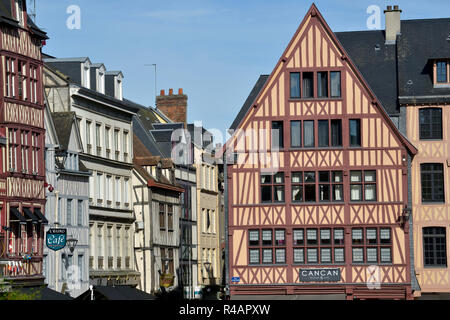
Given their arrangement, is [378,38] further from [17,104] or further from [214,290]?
[214,290]

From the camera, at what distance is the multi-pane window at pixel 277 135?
47344 mm

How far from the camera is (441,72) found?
48594mm

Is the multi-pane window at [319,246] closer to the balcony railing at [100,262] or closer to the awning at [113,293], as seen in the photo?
the awning at [113,293]

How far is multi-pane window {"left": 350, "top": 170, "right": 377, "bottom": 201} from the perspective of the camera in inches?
1847

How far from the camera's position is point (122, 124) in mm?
58562

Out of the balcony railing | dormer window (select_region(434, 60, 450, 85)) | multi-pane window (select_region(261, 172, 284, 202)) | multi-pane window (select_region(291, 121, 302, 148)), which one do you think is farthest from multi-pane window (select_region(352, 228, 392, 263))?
the balcony railing

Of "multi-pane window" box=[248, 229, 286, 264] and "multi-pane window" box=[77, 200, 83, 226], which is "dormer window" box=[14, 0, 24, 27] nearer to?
"multi-pane window" box=[77, 200, 83, 226]

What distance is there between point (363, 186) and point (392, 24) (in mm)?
9620

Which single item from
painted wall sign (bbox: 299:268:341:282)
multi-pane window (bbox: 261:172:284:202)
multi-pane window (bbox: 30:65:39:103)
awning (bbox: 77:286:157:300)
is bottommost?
awning (bbox: 77:286:157:300)

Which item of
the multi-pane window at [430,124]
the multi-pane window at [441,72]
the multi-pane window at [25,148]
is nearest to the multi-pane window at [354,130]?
the multi-pane window at [430,124]

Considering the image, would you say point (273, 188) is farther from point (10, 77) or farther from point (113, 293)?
point (10, 77)

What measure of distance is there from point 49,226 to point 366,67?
56.5 ft

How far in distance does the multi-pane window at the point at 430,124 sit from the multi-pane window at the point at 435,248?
13.9ft

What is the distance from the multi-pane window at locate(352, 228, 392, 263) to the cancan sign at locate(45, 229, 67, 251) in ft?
42.0
